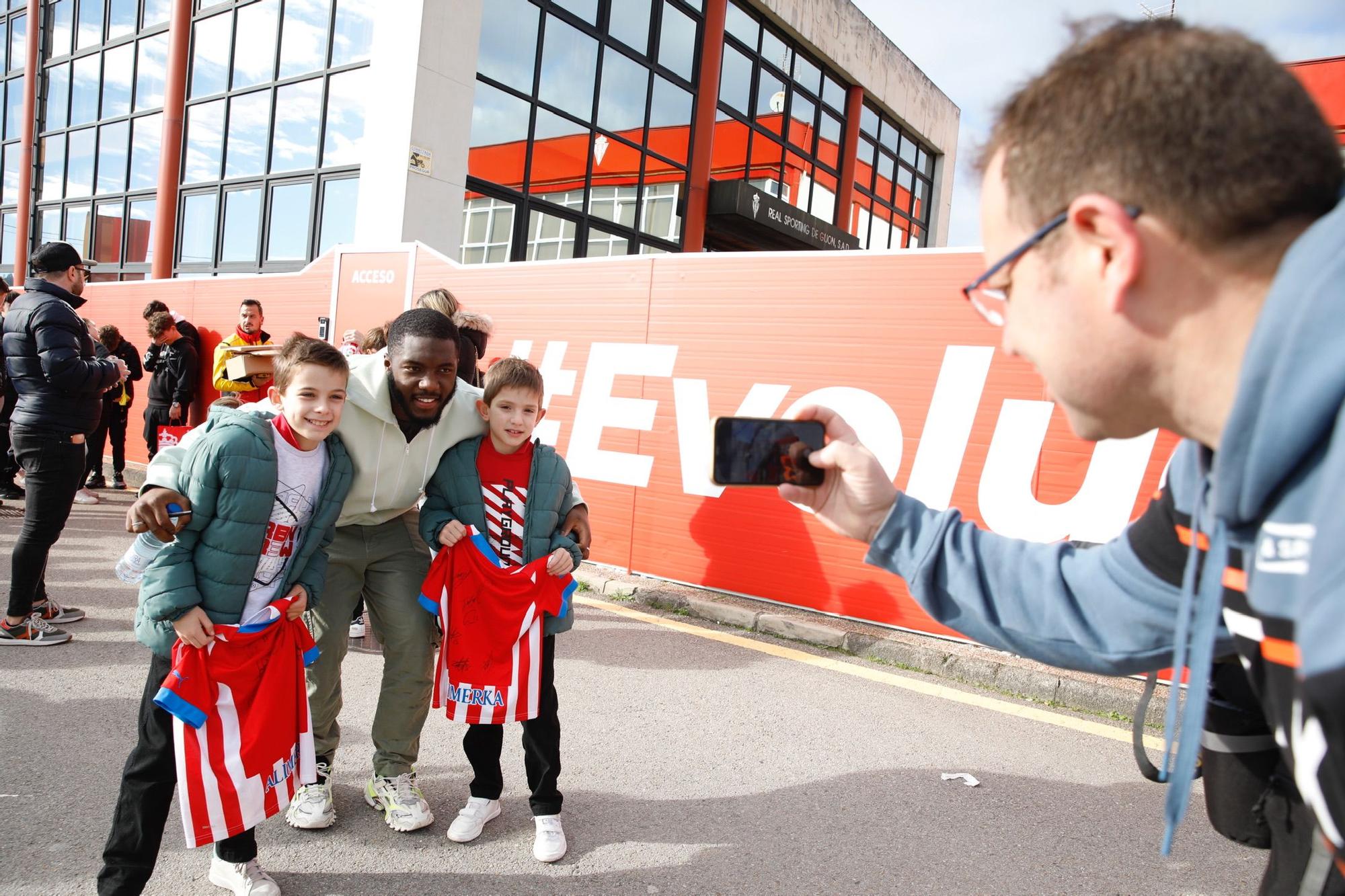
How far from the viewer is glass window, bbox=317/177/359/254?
12586 millimetres

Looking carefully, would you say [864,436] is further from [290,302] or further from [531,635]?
[290,302]

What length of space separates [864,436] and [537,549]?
10.8 ft

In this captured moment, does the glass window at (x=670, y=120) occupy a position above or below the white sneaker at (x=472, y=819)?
above

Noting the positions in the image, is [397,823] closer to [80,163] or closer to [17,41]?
[80,163]

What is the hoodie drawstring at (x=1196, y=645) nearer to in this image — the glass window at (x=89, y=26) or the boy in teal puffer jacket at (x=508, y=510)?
the boy in teal puffer jacket at (x=508, y=510)

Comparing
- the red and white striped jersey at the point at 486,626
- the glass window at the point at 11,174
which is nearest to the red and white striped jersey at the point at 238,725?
the red and white striped jersey at the point at 486,626

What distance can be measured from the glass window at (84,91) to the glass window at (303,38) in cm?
647

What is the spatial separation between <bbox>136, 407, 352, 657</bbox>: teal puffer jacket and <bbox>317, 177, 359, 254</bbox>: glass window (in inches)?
416

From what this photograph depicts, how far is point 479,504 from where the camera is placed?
10.6 ft

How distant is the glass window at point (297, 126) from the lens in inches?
521

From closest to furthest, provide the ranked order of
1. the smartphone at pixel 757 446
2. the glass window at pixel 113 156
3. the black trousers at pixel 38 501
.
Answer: the smartphone at pixel 757 446
the black trousers at pixel 38 501
the glass window at pixel 113 156

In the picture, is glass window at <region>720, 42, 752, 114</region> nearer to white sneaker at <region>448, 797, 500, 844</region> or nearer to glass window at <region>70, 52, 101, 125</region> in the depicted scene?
glass window at <region>70, 52, 101, 125</region>

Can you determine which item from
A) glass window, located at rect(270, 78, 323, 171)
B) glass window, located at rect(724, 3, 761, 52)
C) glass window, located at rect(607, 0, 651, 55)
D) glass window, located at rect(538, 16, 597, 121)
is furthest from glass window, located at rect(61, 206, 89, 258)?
glass window, located at rect(724, 3, 761, 52)

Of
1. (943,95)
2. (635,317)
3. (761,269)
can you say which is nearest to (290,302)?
(635,317)
